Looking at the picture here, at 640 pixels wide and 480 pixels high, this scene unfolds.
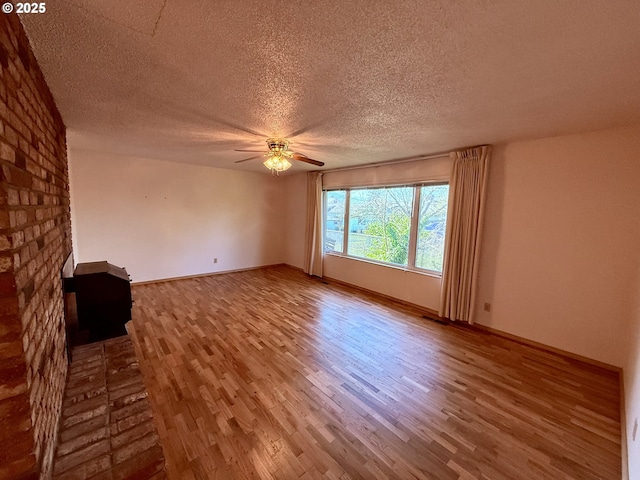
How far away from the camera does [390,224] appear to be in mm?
4254

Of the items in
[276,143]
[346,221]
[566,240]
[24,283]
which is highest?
→ [276,143]

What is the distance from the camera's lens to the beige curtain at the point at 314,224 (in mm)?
5230

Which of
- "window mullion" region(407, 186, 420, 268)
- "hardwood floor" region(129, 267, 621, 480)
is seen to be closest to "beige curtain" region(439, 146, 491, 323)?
"hardwood floor" region(129, 267, 621, 480)

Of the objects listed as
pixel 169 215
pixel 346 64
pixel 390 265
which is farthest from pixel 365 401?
pixel 169 215

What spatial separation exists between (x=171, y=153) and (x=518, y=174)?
4.68 m

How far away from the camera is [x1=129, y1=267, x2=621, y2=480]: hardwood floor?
1.47 m

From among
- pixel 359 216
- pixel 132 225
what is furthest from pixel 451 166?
pixel 132 225

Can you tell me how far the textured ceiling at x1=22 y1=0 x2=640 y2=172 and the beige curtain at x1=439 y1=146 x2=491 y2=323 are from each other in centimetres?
59

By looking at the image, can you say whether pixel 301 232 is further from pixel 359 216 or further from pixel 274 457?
pixel 274 457

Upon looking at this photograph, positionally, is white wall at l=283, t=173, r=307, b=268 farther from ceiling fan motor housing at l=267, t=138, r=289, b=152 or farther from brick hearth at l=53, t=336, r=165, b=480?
brick hearth at l=53, t=336, r=165, b=480

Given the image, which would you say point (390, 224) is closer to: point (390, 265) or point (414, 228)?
point (414, 228)

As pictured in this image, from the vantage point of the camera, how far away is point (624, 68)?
4.51ft

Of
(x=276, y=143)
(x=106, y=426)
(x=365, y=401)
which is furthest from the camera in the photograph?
(x=276, y=143)

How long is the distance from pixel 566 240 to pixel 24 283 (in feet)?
13.0
